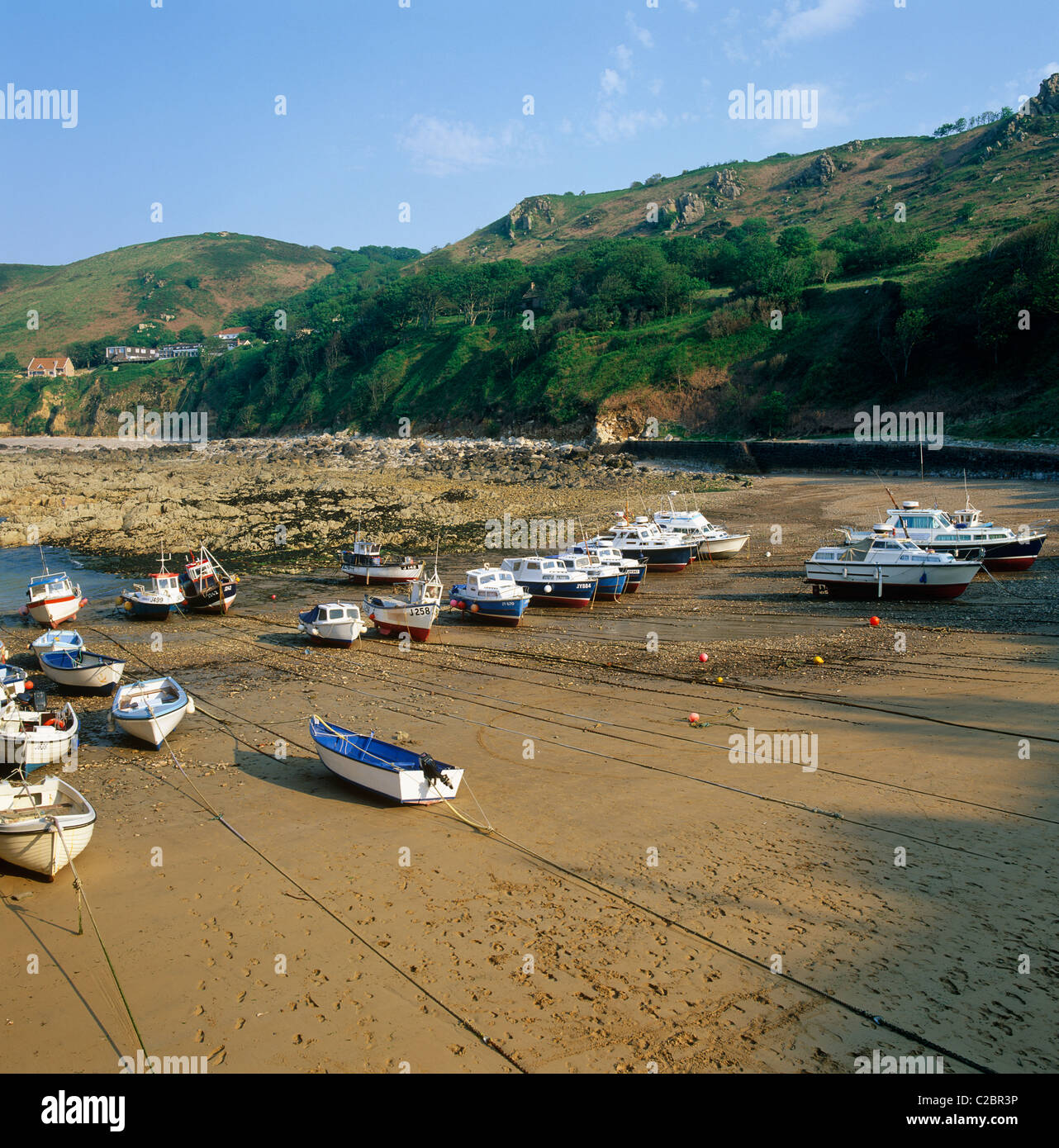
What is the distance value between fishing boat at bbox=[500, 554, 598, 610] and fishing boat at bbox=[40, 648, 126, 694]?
13.7 meters

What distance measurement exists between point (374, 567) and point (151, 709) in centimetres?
1758

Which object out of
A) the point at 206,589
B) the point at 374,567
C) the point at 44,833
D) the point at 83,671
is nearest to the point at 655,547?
the point at 374,567

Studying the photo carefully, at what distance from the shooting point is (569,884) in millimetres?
11492

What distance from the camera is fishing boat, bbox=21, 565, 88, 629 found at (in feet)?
93.1

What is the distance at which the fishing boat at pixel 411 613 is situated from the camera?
1021 inches

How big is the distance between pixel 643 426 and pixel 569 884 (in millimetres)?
75212

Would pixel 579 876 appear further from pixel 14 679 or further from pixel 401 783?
pixel 14 679

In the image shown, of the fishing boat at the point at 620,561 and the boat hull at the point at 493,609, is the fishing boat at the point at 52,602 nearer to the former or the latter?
the boat hull at the point at 493,609

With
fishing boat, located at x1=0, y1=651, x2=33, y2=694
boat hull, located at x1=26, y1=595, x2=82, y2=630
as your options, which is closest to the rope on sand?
fishing boat, located at x1=0, y1=651, x2=33, y2=694

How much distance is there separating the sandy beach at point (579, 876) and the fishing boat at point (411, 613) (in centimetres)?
237

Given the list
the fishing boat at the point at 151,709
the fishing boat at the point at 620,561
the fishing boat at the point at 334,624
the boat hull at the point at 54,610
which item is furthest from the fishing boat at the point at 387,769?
the boat hull at the point at 54,610

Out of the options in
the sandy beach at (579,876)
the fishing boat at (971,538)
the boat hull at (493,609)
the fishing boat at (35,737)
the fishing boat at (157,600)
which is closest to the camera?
the sandy beach at (579,876)

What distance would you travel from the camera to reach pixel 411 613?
25984mm

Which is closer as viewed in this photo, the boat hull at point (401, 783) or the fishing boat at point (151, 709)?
the boat hull at point (401, 783)
